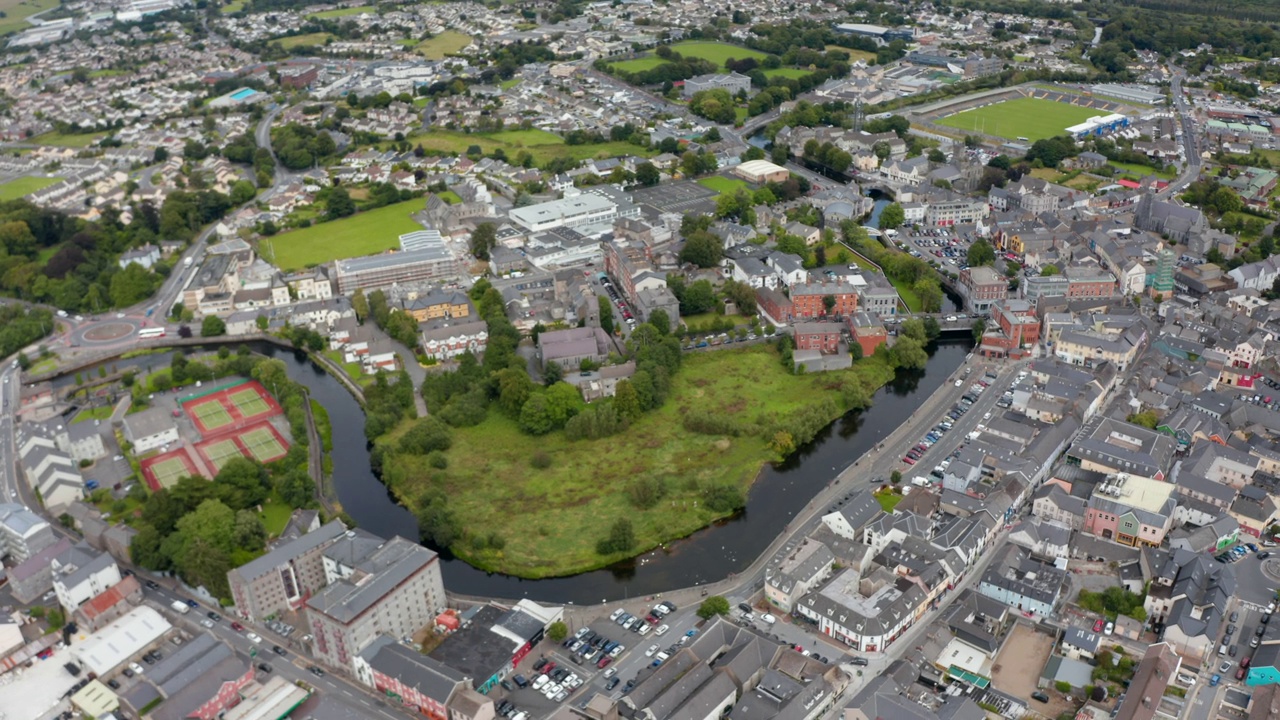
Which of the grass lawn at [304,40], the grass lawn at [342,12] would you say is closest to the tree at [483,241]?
the grass lawn at [304,40]

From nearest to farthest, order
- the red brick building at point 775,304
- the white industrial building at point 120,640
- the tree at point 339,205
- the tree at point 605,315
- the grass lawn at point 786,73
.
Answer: the white industrial building at point 120,640
the tree at point 605,315
the red brick building at point 775,304
the tree at point 339,205
the grass lawn at point 786,73

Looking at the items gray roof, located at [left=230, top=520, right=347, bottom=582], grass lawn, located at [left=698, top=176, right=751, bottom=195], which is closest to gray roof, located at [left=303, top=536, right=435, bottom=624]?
gray roof, located at [left=230, top=520, right=347, bottom=582]

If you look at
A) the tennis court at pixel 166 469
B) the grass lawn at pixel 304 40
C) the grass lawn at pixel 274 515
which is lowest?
the tennis court at pixel 166 469

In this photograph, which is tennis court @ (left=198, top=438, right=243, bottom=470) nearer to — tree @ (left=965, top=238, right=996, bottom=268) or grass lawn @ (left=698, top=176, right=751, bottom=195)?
grass lawn @ (left=698, top=176, right=751, bottom=195)

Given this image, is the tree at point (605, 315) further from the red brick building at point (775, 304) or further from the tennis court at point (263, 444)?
the tennis court at point (263, 444)

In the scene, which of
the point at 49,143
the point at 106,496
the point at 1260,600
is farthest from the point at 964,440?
the point at 49,143

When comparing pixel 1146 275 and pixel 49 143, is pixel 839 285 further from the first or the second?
pixel 49 143

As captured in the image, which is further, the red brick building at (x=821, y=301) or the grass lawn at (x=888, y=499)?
the red brick building at (x=821, y=301)
